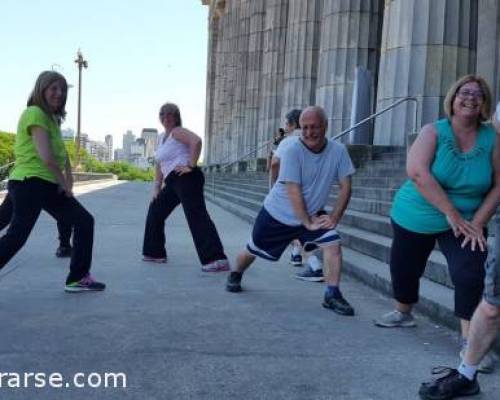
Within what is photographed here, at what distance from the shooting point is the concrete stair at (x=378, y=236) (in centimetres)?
461

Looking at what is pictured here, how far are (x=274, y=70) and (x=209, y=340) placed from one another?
24.8 metres

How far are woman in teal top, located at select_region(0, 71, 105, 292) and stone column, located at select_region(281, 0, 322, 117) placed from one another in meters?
17.7

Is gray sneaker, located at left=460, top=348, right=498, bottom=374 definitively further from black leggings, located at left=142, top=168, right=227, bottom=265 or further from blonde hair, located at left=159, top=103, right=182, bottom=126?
blonde hair, located at left=159, top=103, right=182, bottom=126

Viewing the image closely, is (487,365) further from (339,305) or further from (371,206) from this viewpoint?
(371,206)

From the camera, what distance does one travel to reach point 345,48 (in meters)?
17.1

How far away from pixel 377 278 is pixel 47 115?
118 inches

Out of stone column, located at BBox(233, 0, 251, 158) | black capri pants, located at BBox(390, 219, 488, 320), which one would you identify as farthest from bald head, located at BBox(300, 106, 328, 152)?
stone column, located at BBox(233, 0, 251, 158)

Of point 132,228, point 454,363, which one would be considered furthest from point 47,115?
point 132,228

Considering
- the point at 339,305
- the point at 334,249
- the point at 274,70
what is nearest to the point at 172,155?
the point at 334,249

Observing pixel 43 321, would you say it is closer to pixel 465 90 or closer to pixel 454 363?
pixel 454 363

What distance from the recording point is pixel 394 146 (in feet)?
42.2

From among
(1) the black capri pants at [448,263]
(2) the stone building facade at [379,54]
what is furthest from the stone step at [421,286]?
(2) the stone building facade at [379,54]

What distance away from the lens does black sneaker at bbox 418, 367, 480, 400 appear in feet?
9.48

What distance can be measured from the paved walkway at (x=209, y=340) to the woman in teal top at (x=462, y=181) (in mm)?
559
